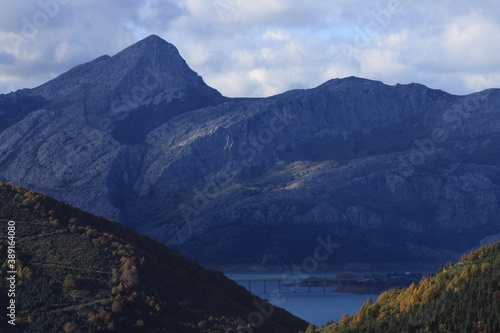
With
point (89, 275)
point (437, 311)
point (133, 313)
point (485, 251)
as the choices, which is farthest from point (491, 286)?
point (89, 275)

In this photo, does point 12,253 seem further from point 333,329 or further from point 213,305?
point 333,329

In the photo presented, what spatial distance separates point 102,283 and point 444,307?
28870mm

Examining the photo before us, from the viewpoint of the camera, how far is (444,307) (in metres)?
66.2

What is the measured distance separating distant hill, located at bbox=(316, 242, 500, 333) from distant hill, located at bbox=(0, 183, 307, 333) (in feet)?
35.8

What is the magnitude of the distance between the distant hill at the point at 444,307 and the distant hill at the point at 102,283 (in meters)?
10.9

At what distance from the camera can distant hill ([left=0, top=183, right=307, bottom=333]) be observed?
7094 centimetres

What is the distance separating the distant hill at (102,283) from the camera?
70.9 meters

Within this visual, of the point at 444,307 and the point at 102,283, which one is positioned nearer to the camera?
the point at 444,307

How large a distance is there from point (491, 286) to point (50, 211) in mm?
42194

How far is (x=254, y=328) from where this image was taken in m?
76.5

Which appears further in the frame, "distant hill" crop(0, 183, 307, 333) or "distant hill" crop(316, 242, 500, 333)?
"distant hill" crop(0, 183, 307, 333)

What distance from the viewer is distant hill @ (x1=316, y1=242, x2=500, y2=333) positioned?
64.4 m

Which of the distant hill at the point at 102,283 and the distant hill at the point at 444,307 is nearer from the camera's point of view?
the distant hill at the point at 444,307

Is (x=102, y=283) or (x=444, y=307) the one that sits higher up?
(x=102, y=283)
